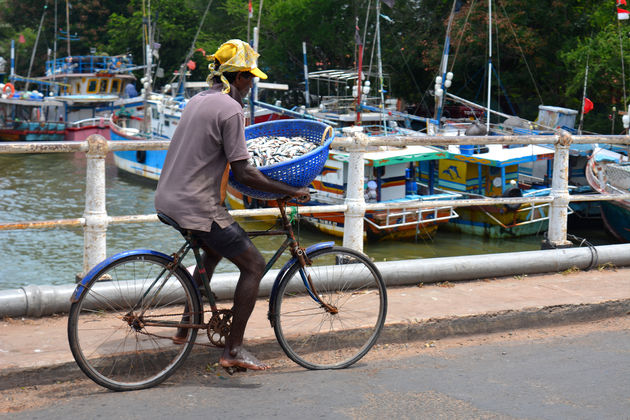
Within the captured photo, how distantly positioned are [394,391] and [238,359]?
3.00 feet

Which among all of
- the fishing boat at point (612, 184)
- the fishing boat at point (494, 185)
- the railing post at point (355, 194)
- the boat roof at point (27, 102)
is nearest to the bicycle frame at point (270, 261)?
the railing post at point (355, 194)

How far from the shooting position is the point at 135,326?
4.37 metres

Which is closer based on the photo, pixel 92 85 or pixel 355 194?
pixel 355 194

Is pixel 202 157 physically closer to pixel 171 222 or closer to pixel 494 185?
pixel 171 222

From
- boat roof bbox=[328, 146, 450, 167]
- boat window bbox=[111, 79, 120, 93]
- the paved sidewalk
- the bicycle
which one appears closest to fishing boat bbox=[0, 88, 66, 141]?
A: boat window bbox=[111, 79, 120, 93]

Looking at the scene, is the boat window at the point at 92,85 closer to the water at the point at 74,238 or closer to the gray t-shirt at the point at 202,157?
the water at the point at 74,238

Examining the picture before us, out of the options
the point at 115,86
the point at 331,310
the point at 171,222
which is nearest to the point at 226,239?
the point at 171,222

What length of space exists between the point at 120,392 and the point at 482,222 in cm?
1810

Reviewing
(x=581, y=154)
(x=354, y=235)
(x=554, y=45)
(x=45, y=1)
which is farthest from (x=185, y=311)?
(x=45, y=1)

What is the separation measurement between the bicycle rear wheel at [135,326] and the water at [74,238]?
680 cm

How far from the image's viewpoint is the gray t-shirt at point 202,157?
4188mm

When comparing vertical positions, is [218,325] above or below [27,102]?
below

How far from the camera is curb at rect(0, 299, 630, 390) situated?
172 inches

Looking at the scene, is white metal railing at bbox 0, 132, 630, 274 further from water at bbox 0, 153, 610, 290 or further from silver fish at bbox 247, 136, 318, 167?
water at bbox 0, 153, 610, 290
